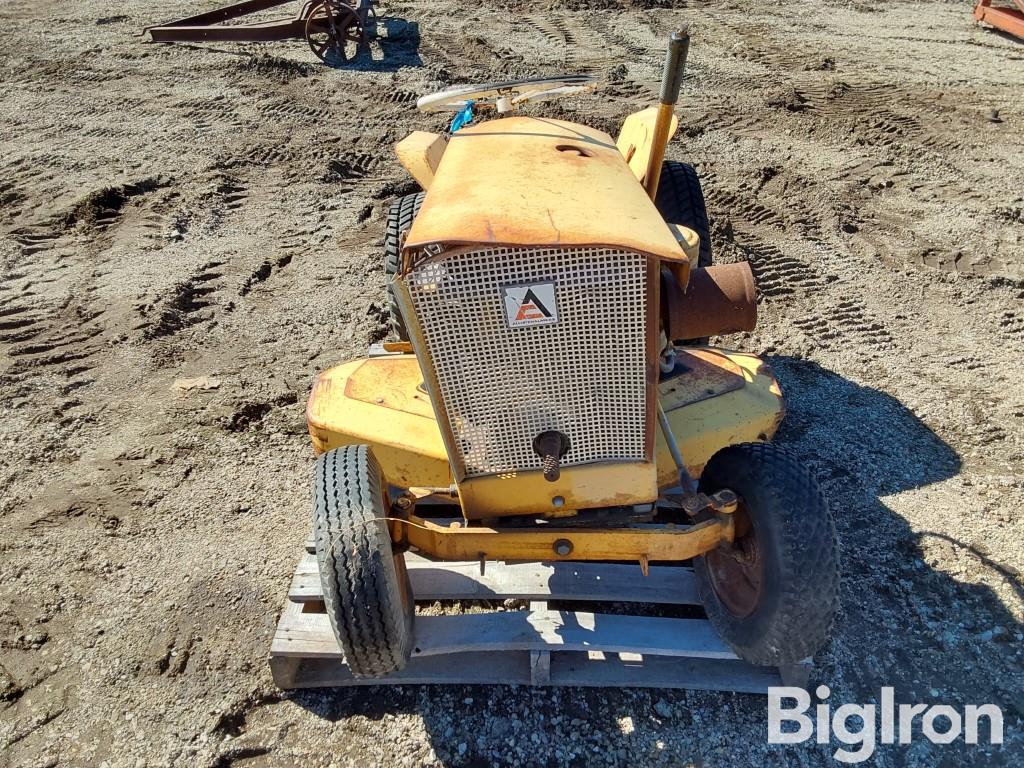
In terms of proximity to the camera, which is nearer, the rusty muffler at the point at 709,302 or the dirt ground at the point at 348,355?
the rusty muffler at the point at 709,302

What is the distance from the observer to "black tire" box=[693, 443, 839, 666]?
221 centimetres

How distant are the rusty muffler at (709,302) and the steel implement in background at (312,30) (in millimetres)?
8228

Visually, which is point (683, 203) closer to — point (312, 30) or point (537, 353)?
point (537, 353)

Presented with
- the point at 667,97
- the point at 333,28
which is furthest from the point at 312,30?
the point at 667,97

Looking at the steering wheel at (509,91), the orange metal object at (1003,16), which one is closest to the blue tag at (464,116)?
the steering wheel at (509,91)

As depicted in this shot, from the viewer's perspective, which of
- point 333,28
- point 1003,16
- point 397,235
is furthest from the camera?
point 1003,16

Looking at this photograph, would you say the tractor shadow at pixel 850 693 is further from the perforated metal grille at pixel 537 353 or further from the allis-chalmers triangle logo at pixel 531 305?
the allis-chalmers triangle logo at pixel 531 305

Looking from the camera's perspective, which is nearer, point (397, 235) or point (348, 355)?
point (397, 235)

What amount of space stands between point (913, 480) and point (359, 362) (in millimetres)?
2713

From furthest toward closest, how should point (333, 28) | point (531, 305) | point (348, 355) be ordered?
point (333, 28)
point (348, 355)
point (531, 305)

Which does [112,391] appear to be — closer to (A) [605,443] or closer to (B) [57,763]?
(B) [57,763]

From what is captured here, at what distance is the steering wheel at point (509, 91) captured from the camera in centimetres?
296

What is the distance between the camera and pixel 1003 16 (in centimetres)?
962

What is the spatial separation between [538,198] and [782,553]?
130 cm
